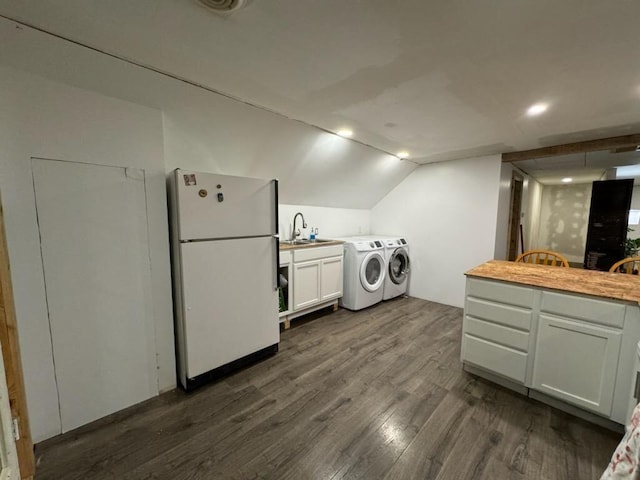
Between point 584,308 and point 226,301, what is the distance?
2479 millimetres

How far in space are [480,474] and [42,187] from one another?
2.85 metres

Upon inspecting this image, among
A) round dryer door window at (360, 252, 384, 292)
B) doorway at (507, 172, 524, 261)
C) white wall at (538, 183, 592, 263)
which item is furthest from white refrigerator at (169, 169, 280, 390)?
white wall at (538, 183, 592, 263)

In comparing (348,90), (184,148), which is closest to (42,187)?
(184,148)

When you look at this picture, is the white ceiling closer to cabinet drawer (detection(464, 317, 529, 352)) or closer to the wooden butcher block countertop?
the wooden butcher block countertop

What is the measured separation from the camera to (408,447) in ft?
4.96

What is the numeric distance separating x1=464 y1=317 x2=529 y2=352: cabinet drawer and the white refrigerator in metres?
1.71

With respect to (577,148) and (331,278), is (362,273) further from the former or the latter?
(577,148)

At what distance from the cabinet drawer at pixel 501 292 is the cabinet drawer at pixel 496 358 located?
0.37 meters

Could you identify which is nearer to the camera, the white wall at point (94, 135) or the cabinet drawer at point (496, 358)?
the white wall at point (94, 135)

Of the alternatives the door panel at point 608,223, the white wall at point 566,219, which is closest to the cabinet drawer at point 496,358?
the door panel at point 608,223

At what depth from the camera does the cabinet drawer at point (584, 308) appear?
1.55 meters

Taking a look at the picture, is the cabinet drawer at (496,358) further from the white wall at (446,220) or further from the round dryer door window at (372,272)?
the white wall at (446,220)

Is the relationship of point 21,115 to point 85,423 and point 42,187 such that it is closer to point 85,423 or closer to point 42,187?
point 42,187

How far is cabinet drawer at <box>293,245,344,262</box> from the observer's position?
117 inches
